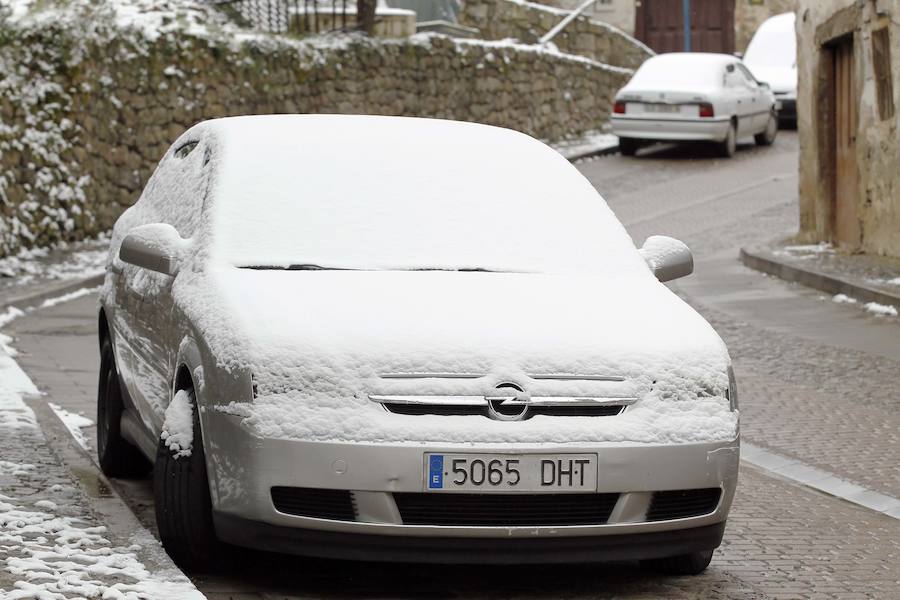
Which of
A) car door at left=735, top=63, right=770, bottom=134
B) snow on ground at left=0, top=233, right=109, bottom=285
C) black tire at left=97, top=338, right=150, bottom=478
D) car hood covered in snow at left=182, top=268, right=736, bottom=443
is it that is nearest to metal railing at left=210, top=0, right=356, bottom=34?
car door at left=735, top=63, right=770, bottom=134

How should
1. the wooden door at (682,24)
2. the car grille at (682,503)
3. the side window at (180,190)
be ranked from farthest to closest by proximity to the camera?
the wooden door at (682,24) → the side window at (180,190) → the car grille at (682,503)

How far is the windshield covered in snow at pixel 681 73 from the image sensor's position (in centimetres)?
2612

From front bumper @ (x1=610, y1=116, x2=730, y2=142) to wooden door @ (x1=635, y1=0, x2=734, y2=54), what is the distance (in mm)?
14032

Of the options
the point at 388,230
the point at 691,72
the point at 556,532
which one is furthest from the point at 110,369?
the point at 691,72

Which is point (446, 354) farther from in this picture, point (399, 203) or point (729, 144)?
point (729, 144)

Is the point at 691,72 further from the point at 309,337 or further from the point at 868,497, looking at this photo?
the point at 309,337

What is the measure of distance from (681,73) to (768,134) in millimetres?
2171

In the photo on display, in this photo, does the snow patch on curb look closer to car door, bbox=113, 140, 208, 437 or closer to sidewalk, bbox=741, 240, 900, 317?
sidewalk, bbox=741, 240, 900, 317

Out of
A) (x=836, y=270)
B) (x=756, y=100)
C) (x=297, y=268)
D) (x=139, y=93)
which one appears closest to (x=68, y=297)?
(x=139, y=93)

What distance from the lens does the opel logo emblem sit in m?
5.08

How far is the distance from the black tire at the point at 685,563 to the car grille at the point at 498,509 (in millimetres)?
641

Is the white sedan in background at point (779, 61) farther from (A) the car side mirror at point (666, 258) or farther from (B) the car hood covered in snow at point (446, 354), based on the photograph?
(B) the car hood covered in snow at point (446, 354)

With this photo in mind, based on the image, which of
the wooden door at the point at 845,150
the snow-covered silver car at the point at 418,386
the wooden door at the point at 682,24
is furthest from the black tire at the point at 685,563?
the wooden door at the point at 682,24

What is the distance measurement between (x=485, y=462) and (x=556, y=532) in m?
0.34
